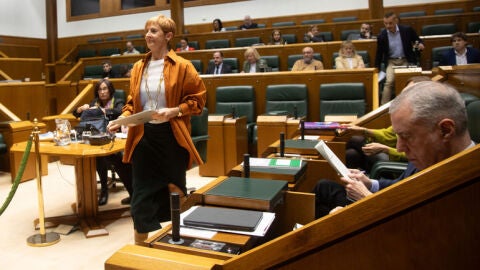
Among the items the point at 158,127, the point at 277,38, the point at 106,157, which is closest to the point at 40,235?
the point at 106,157

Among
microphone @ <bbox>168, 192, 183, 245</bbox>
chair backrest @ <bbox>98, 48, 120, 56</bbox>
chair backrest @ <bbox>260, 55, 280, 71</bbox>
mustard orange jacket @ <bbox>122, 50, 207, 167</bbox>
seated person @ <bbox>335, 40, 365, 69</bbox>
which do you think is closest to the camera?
microphone @ <bbox>168, 192, 183, 245</bbox>

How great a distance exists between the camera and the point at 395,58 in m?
4.92

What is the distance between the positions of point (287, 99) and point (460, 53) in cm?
210

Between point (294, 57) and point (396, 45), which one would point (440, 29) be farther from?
point (294, 57)

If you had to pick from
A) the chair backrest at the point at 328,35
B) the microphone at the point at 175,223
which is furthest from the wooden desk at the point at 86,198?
the chair backrest at the point at 328,35

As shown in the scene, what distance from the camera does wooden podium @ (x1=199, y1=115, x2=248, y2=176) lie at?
14.0ft

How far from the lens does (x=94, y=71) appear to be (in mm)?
7633

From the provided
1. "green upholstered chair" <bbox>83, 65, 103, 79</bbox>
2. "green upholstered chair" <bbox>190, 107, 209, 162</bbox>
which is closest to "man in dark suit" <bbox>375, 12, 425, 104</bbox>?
"green upholstered chair" <bbox>190, 107, 209, 162</bbox>

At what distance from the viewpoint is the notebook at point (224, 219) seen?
1.11m

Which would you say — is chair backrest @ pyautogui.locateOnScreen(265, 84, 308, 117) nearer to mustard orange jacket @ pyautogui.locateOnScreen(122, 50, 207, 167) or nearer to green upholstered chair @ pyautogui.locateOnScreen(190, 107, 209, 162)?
green upholstered chair @ pyautogui.locateOnScreen(190, 107, 209, 162)

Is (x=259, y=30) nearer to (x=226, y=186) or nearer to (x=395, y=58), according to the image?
(x=395, y=58)

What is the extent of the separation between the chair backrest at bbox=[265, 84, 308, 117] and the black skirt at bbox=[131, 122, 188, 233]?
2.52m

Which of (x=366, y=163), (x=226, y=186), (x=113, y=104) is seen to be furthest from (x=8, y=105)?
(x=226, y=186)

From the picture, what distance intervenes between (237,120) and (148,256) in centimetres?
341
